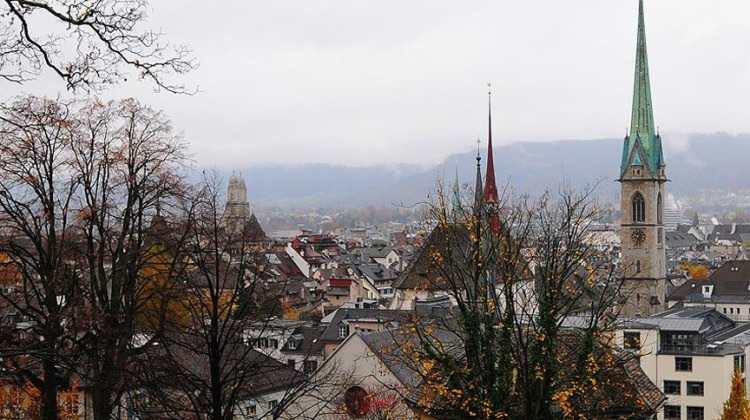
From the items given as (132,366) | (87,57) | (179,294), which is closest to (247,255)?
(179,294)

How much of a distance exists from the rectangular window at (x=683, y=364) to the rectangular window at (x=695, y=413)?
1745mm

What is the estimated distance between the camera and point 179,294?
22297 millimetres

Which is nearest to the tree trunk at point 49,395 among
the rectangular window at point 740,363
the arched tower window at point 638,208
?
the rectangular window at point 740,363

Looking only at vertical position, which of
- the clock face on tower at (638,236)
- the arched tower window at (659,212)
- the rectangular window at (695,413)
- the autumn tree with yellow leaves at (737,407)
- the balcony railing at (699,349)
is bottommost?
the rectangular window at (695,413)

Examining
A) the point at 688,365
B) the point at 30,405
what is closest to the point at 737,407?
the point at 688,365

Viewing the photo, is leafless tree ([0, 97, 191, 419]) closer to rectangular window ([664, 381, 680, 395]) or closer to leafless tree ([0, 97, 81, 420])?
leafless tree ([0, 97, 81, 420])

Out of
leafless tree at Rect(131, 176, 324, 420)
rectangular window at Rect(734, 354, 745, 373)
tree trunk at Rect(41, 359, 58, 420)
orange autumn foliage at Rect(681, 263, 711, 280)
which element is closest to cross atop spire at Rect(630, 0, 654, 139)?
orange autumn foliage at Rect(681, 263, 711, 280)

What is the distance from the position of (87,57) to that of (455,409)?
1165 centimetres

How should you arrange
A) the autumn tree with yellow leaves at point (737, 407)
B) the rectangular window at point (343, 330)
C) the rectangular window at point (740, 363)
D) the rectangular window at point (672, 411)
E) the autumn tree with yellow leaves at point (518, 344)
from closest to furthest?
the autumn tree with yellow leaves at point (518, 344)
the autumn tree with yellow leaves at point (737, 407)
the rectangular window at point (672, 411)
the rectangular window at point (740, 363)
the rectangular window at point (343, 330)

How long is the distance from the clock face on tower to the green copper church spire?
4.80m

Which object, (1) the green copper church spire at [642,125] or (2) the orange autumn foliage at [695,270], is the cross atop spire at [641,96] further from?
(2) the orange autumn foliage at [695,270]

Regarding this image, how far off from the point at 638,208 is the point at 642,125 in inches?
269

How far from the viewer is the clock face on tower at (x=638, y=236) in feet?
290

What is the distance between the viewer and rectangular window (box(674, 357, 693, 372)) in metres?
49.8
